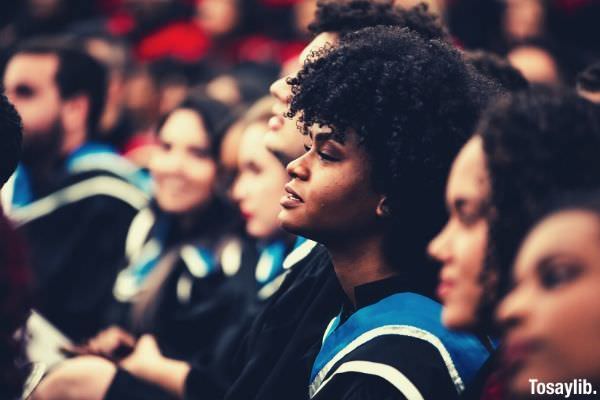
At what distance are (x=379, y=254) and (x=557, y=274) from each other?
858 millimetres

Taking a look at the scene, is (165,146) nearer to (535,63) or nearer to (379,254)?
(535,63)

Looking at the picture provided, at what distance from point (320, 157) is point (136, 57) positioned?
562 centimetres

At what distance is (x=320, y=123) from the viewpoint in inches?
84.9

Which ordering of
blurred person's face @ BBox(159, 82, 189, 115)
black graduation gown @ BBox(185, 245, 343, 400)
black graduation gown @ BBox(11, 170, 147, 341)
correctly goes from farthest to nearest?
blurred person's face @ BBox(159, 82, 189, 115) → black graduation gown @ BBox(11, 170, 147, 341) → black graduation gown @ BBox(185, 245, 343, 400)

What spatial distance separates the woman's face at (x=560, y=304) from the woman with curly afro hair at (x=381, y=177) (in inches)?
25.3

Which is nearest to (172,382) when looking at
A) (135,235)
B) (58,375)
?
(58,375)

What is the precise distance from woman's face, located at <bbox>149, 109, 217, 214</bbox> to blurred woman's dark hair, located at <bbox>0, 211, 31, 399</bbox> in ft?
7.47

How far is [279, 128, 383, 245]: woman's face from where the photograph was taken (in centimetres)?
215

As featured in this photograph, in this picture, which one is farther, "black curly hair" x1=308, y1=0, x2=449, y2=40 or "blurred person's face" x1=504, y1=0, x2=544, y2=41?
"blurred person's face" x1=504, y1=0, x2=544, y2=41

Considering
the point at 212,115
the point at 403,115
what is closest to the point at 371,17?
the point at 403,115

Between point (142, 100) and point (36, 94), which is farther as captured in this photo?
point (142, 100)

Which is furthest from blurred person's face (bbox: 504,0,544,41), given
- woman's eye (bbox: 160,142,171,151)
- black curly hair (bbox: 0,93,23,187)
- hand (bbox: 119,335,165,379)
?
black curly hair (bbox: 0,93,23,187)

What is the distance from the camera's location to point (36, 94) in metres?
4.77

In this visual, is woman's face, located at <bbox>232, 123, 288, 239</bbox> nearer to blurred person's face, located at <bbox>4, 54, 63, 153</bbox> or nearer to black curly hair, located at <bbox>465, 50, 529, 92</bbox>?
black curly hair, located at <bbox>465, 50, 529, 92</bbox>
